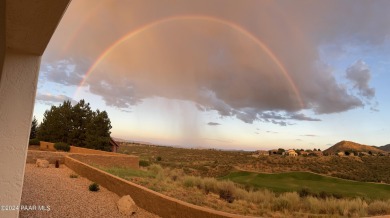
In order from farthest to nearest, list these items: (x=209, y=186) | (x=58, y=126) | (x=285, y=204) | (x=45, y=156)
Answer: (x=58, y=126)
(x=45, y=156)
(x=209, y=186)
(x=285, y=204)

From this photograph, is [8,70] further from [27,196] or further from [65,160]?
[65,160]

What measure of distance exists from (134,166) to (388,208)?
63.4 ft

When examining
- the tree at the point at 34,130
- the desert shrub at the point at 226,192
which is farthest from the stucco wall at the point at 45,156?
the tree at the point at 34,130

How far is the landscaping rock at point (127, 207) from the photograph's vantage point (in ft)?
32.7

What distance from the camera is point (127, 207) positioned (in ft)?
33.2

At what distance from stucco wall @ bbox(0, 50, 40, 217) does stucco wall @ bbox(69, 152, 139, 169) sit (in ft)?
62.4

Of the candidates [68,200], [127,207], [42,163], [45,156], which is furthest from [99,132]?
[127,207]

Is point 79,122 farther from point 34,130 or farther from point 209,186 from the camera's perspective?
point 209,186

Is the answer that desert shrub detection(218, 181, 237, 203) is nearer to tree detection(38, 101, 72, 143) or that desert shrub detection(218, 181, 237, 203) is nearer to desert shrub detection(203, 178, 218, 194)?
desert shrub detection(203, 178, 218, 194)

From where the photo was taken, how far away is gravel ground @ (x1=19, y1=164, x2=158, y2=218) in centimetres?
956

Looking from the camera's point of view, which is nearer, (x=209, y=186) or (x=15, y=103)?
(x=15, y=103)

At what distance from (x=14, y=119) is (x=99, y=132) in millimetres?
38167

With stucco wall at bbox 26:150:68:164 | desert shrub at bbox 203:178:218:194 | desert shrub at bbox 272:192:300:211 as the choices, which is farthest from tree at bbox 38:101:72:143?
desert shrub at bbox 272:192:300:211

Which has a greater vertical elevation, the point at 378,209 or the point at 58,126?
the point at 58,126
